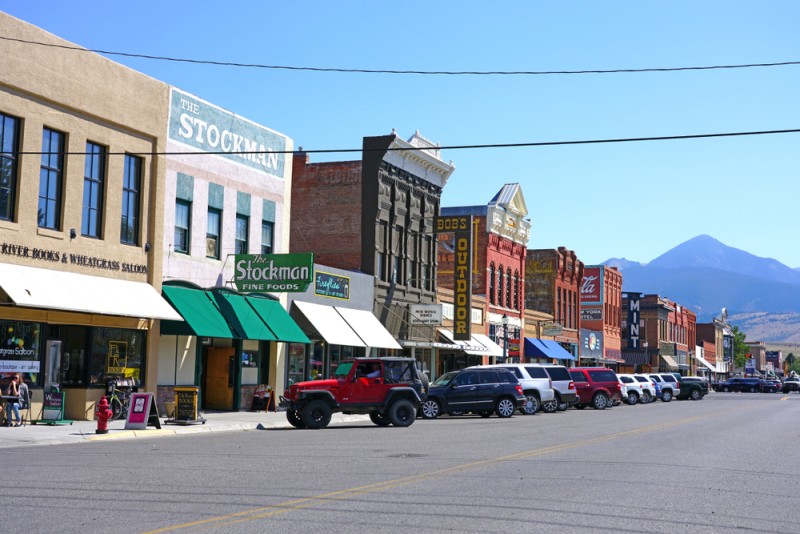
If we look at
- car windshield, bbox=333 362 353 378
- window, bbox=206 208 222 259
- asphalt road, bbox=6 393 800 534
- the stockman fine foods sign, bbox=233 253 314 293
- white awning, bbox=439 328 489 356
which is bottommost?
asphalt road, bbox=6 393 800 534

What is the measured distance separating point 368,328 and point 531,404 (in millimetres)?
7583

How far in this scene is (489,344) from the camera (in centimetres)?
5344

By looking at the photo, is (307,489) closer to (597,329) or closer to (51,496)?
(51,496)

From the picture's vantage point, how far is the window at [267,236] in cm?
3403

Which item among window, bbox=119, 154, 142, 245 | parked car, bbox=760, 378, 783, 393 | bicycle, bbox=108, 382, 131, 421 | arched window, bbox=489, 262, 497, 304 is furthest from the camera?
parked car, bbox=760, 378, 783, 393

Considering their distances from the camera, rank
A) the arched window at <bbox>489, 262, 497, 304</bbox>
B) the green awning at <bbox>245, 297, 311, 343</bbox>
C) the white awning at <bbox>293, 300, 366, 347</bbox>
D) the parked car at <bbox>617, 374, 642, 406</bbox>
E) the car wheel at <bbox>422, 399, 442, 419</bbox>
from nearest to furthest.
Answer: the car wheel at <bbox>422, 399, 442, 419</bbox> < the green awning at <bbox>245, 297, 311, 343</bbox> < the white awning at <bbox>293, 300, 366, 347</bbox> < the parked car at <bbox>617, 374, 642, 406</bbox> < the arched window at <bbox>489, 262, 497, 304</bbox>

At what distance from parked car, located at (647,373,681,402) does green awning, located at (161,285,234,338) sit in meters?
33.5

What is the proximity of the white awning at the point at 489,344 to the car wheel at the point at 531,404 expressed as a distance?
16.3 m

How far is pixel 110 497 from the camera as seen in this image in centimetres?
1104

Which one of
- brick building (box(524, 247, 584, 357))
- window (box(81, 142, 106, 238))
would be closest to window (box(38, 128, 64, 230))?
window (box(81, 142, 106, 238))

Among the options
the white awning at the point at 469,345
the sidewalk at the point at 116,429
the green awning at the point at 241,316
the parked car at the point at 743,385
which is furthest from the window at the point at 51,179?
the parked car at the point at 743,385

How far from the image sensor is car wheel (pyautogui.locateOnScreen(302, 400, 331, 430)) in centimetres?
2534

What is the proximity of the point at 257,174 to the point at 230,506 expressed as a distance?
2399 cm

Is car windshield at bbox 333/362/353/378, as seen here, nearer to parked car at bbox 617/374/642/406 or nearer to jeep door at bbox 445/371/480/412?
jeep door at bbox 445/371/480/412
